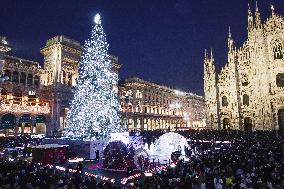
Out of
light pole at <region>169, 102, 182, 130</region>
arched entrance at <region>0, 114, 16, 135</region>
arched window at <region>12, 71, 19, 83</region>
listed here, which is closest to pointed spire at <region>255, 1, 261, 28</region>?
light pole at <region>169, 102, 182, 130</region>

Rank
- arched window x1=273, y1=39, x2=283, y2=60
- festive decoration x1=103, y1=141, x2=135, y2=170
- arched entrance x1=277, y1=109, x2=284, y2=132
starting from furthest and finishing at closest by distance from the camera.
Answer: arched window x1=273, y1=39, x2=283, y2=60, arched entrance x1=277, y1=109, x2=284, y2=132, festive decoration x1=103, y1=141, x2=135, y2=170

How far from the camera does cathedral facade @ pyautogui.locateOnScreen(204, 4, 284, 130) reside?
149ft

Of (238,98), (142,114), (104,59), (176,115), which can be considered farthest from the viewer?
(176,115)

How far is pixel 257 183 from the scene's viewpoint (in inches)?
462

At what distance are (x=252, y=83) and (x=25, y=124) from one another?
128 ft

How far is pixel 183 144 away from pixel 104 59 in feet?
40.6

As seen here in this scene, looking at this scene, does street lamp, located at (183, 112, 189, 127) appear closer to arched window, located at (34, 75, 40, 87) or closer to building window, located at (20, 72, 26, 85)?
arched window, located at (34, 75, 40, 87)

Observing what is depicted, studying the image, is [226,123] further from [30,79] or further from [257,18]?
[30,79]

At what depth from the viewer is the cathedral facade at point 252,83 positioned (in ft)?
149

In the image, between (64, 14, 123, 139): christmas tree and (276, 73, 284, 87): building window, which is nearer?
(64, 14, 123, 139): christmas tree

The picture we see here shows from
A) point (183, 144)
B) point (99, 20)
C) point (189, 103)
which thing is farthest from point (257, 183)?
point (189, 103)

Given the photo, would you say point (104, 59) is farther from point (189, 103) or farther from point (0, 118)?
point (189, 103)

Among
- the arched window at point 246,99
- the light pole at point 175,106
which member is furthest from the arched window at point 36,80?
the light pole at point 175,106

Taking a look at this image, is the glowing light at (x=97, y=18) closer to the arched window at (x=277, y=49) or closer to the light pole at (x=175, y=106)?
the arched window at (x=277, y=49)
